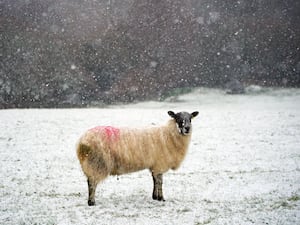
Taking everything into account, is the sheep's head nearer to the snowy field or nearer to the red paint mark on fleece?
the red paint mark on fleece

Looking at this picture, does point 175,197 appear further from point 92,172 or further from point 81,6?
point 81,6

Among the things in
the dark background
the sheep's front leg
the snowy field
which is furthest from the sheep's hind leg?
the dark background

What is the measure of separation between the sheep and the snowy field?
35.3 inches

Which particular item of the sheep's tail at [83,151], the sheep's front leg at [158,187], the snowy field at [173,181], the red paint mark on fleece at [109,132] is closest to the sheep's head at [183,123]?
the sheep's front leg at [158,187]

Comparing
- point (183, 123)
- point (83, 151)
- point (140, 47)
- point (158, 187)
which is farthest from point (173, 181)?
point (140, 47)

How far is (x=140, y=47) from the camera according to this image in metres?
55.2

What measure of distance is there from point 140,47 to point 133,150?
4627 cm

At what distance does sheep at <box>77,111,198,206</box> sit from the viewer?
974 centimetres

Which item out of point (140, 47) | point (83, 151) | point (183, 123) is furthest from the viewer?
point (140, 47)

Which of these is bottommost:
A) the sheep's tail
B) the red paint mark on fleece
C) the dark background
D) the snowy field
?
the snowy field

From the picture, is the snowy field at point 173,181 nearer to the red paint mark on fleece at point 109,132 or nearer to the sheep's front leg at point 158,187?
the sheep's front leg at point 158,187

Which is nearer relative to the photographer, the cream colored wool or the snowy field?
the snowy field

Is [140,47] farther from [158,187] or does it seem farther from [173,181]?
[158,187]

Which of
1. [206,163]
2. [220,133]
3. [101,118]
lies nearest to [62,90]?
[101,118]
